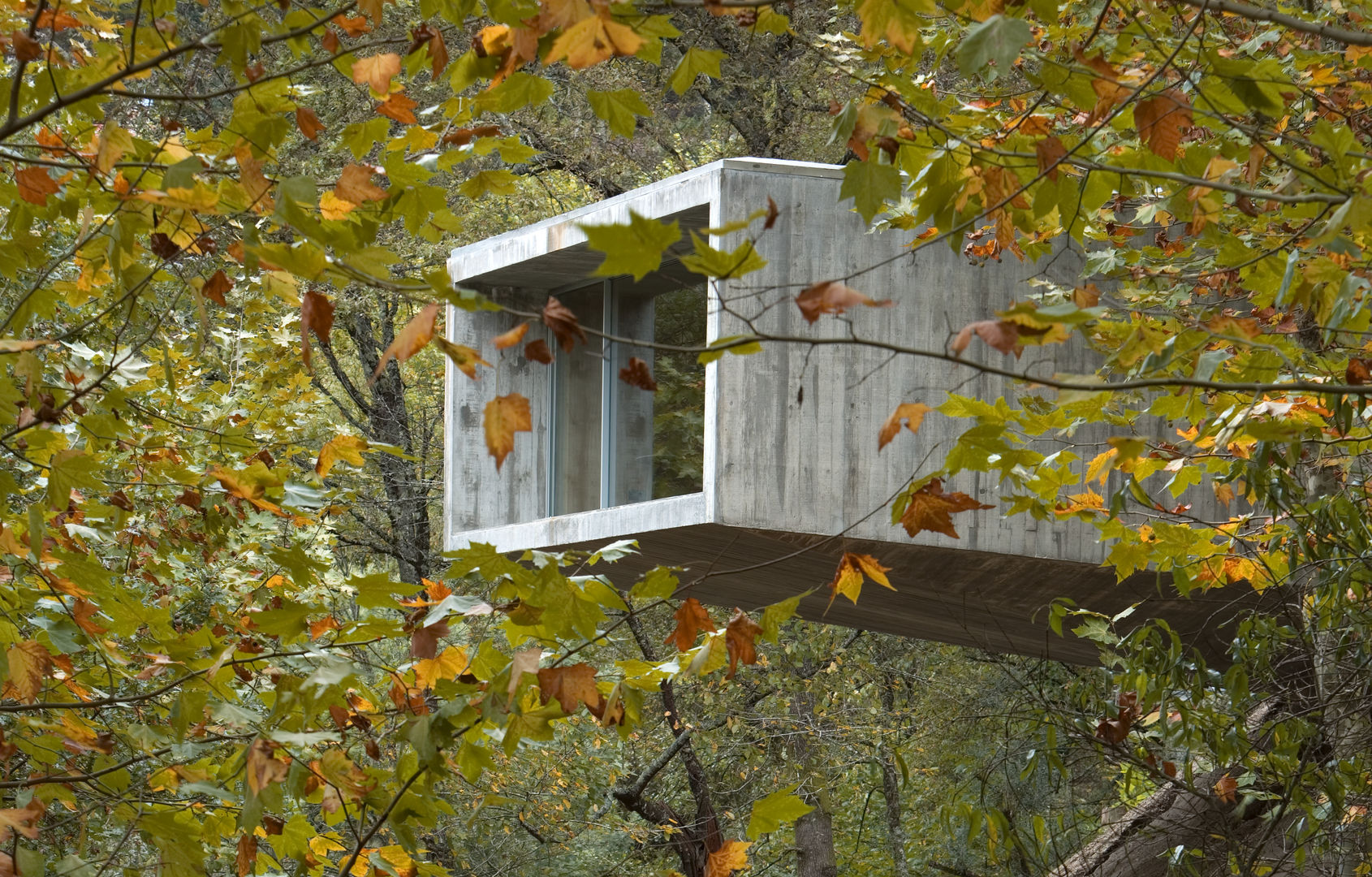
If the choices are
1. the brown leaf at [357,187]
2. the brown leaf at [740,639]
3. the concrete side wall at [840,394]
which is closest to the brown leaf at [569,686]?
the brown leaf at [740,639]

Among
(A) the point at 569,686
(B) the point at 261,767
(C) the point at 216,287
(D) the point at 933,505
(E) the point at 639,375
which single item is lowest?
(B) the point at 261,767

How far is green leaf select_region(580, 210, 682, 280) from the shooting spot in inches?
73.2

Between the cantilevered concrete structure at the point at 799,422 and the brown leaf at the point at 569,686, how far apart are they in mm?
4828

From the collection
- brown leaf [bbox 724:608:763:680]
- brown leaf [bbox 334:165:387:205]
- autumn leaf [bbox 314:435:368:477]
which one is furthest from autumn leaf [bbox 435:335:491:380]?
autumn leaf [bbox 314:435:368:477]

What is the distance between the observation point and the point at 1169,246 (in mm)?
7422

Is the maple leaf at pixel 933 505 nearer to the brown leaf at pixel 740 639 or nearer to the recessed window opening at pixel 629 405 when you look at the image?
the brown leaf at pixel 740 639

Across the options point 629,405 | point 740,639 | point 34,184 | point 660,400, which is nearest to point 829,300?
point 740,639

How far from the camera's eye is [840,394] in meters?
9.12

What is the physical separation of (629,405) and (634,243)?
980 cm

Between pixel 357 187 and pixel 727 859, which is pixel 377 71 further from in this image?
pixel 727 859

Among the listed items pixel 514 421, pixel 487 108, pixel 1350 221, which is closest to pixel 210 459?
pixel 487 108

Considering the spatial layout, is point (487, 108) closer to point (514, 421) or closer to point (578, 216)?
point (514, 421)

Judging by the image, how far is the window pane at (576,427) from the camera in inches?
478

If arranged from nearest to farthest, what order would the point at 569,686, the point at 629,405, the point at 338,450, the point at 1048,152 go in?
the point at 569,686, the point at 1048,152, the point at 338,450, the point at 629,405
